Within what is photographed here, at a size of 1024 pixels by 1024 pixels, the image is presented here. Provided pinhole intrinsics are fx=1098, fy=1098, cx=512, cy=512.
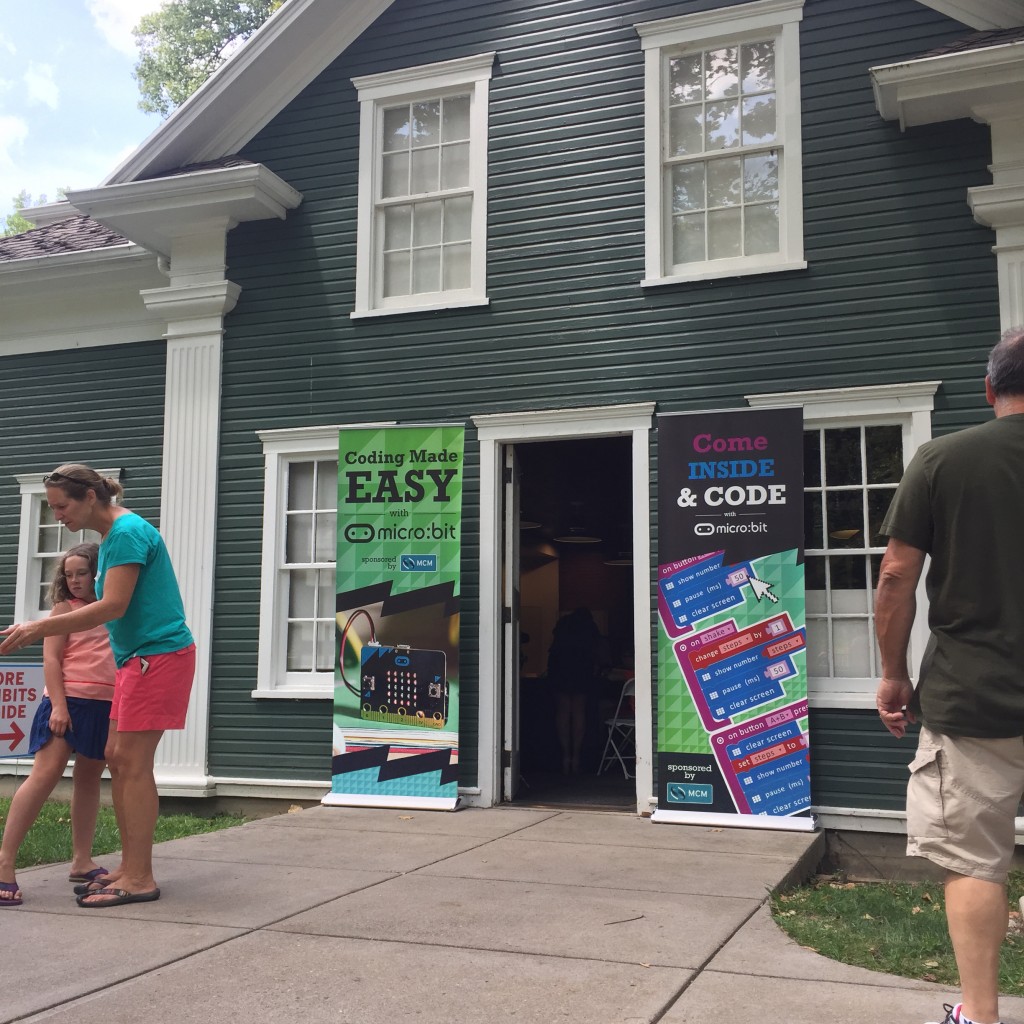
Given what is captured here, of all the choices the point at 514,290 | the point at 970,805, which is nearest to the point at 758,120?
the point at 514,290

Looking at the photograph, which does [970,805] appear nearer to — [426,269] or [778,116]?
[778,116]

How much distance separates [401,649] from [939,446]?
5.59m

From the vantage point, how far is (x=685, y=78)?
8422mm

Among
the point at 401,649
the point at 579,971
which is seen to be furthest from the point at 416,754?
the point at 579,971

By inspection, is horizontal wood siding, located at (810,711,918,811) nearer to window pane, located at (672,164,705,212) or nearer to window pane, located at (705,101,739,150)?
window pane, located at (672,164,705,212)

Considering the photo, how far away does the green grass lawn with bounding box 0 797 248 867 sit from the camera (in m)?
6.57

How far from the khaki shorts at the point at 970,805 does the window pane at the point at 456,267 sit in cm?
657

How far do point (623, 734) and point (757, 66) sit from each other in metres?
6.41

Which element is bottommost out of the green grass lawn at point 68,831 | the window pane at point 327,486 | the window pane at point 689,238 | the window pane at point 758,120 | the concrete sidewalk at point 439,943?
the green grass lawn at point 68,831

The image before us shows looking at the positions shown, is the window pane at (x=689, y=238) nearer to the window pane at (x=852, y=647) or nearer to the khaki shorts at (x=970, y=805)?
the window pane at (x=852, y=647)

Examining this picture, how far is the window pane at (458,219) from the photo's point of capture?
901 cm

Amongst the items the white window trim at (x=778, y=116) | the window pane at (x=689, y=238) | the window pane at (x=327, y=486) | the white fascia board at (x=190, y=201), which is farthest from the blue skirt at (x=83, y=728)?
the window pane at (x=689, y=238)

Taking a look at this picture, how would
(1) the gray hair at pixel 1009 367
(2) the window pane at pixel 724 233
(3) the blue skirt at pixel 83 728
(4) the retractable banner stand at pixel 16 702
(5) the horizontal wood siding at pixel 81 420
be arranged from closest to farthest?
(1) the gray hair at pixel 1009 367, (3) the blue skirt at pixel 83 728, (4) the retractable banner stand at pixel 16 702, (2) the window pane at pixel 724 233, (5) the horizontal wood siding at pixel 81 420

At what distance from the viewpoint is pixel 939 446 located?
10.5 ft
